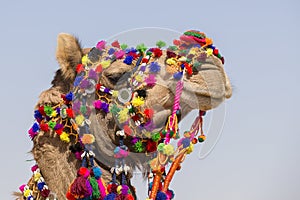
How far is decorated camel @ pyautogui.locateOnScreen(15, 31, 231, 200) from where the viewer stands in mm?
4254

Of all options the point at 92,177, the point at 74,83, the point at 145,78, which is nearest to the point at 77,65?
the point at 74,83

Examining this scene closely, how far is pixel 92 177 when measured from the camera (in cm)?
427

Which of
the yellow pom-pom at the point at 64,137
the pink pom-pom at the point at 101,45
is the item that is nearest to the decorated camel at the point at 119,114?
the yellow pom-pom at the point at 64,137

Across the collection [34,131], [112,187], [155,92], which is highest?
[155,92]

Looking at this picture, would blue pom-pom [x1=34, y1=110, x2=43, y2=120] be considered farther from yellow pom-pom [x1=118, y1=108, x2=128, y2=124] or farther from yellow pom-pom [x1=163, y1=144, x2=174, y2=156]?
yellow pom-pom [x1=163, y1=144, x2=174, y2=156]

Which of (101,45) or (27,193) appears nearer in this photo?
(27,193)

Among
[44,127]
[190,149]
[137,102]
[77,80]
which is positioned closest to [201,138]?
[190,149]

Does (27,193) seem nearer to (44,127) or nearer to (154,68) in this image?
(44,127)

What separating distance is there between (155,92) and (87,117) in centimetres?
49

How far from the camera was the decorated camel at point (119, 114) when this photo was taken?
425cm

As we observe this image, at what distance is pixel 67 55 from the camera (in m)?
4.42

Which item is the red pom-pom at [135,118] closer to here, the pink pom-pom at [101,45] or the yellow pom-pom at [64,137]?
the yellow pom-pom at [64,137]

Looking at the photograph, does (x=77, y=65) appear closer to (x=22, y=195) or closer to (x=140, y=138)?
(x=140, y=138)

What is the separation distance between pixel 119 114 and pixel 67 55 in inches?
22.2
